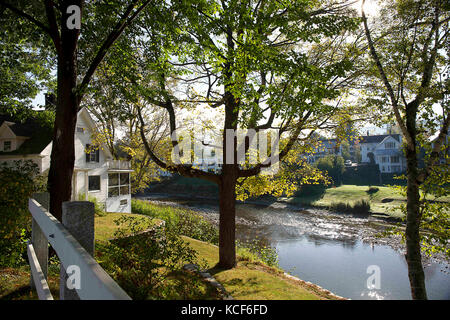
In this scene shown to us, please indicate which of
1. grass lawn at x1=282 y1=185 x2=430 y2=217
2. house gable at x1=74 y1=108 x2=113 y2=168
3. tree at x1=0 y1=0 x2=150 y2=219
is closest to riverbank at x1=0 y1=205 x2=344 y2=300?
tree at x1=0 y1=0 x2=150 y2=219

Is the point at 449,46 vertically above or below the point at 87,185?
above

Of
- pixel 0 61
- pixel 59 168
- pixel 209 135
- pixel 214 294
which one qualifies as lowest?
pixel 214 294

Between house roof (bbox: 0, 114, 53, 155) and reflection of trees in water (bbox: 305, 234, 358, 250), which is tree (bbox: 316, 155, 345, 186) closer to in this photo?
reflection of trees in water (bbox: 305, 234, 358, 250)

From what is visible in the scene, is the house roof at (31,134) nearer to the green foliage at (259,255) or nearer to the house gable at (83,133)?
the house gable at (83,133)

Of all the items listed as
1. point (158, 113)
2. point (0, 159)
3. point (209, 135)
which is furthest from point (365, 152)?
point (0, 159)

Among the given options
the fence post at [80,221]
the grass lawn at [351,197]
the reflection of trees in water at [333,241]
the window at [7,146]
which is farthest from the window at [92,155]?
the grass lawn at [351,197]

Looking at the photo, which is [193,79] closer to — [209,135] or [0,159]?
Answer: [209,135]

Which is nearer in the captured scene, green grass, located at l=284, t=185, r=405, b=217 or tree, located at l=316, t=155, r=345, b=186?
green grass, located at l=284, t=185, r=405, b=217

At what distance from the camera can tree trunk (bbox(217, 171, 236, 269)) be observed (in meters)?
9.99

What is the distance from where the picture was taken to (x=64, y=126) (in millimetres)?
6797

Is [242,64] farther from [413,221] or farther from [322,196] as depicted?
[322,196]

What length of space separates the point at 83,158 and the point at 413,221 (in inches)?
790

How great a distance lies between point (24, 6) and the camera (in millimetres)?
7520

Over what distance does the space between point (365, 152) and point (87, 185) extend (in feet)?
215
